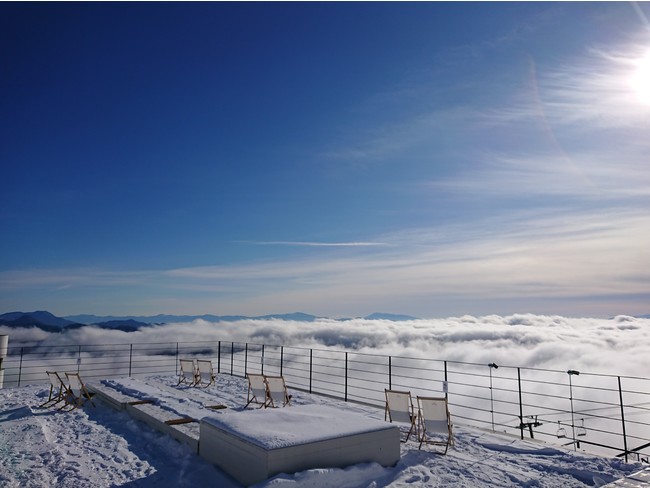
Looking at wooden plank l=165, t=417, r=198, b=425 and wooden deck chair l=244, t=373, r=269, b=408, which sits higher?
wooden deck chair l=244, t=373, r=269, b=408

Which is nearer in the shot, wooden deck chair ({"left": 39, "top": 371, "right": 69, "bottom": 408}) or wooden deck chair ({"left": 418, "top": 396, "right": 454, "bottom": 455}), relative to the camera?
wooden deck chair ({"left": 418, "top": 396, "right": 454, "bottom": 455})

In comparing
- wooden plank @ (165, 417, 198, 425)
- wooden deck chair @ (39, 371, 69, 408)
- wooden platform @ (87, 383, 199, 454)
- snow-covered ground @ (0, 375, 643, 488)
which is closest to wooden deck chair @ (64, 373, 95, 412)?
wooden deck chair @ (39, 371, 69, 408)

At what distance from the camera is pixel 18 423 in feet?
23.8

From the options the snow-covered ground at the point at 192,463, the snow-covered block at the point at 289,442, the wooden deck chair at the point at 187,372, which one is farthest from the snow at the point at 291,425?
the wooden deck chair at the point at 187,372

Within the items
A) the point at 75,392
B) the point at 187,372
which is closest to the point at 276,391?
the point at 187,372

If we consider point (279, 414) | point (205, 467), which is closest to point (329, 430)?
point (279, 414)

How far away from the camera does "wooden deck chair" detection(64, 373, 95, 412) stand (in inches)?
336

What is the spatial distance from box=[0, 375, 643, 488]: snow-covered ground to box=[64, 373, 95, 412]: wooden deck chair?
0.94 m

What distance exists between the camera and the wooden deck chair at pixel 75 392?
28.0ft

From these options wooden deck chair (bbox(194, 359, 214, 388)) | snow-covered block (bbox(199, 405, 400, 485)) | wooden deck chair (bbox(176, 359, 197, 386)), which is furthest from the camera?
wooden deck chair (bbox(176, 359, 197, 386))

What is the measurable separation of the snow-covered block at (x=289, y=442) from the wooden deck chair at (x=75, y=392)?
4370 mm

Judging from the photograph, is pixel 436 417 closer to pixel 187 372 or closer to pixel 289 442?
pixel 289 442

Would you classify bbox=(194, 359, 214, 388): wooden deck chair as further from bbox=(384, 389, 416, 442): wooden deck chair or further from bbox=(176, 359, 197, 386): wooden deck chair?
bbox=(384, 389, 416, 442): wooden deck chair

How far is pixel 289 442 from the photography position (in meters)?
4.55
